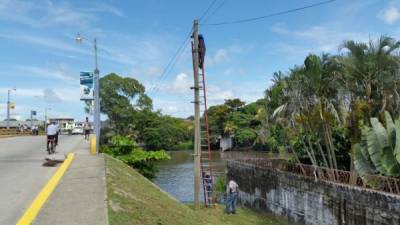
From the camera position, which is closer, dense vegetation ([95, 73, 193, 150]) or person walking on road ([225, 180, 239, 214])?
person walking on road ([225, 180, 239, 214])

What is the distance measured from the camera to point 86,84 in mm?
23156

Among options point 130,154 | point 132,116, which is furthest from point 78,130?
point 130,154

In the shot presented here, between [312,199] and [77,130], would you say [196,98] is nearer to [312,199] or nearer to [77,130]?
[312,199]

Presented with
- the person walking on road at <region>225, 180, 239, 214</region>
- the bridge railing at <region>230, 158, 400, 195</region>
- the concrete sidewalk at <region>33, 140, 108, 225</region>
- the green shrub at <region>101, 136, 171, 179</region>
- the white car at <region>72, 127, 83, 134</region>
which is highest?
the white car at <region>72, 127, 83, 134</region>

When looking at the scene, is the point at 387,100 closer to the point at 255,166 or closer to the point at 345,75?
the point at 345,75

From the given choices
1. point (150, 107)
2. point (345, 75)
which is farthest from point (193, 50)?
point (150, 107)

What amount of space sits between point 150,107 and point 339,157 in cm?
6339

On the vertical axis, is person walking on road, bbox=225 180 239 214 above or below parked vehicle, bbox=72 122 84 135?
below

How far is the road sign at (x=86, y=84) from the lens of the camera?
75.5ft

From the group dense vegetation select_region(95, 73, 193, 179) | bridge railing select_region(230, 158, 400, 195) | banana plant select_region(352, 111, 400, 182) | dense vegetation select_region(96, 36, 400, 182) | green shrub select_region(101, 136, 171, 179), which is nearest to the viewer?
bridge railing select_region(230, 158, 400, 195)

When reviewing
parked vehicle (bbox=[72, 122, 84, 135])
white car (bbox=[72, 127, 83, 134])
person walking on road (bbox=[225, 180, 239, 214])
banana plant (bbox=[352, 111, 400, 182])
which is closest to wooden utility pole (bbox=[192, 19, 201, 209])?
person walking on road (bbox=[225, 180, 239, 214])

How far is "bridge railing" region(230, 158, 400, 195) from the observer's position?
51.2ft

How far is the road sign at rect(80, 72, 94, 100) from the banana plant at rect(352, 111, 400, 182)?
43.5 feet

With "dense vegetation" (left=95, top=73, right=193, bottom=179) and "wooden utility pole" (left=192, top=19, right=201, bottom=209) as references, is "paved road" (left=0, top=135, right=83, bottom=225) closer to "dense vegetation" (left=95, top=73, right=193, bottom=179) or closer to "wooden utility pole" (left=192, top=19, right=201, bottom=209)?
"wooden utility pole" (left=192, top=19, right=201, bottom=209)
